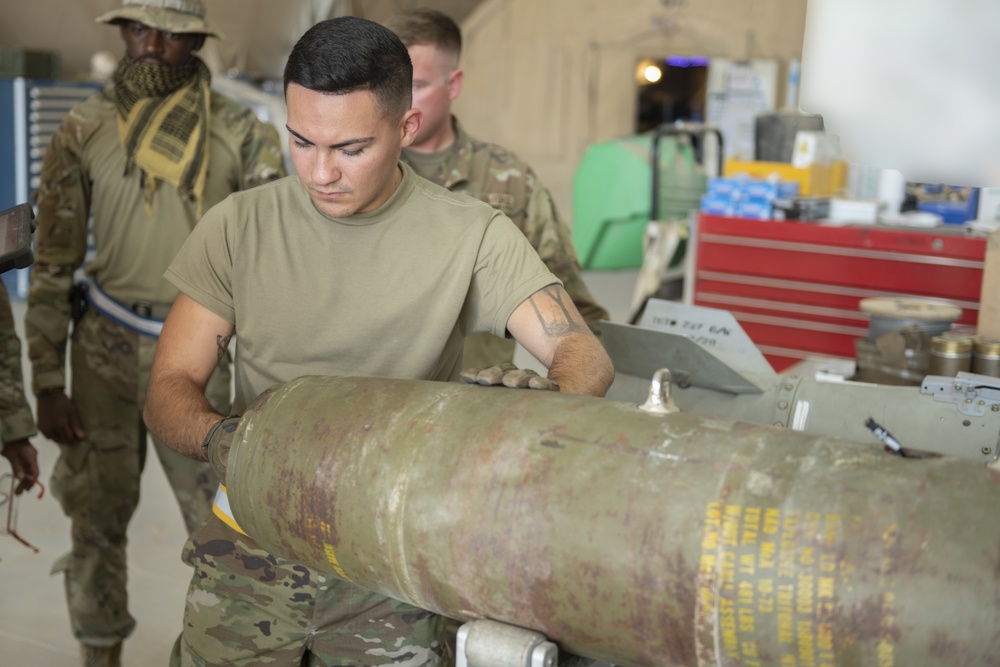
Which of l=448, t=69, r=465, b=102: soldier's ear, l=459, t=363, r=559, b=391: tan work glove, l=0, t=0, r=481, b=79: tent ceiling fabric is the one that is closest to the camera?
l=459, t=363, r=559, b=391: tan work glove

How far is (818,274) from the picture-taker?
13.3 ft

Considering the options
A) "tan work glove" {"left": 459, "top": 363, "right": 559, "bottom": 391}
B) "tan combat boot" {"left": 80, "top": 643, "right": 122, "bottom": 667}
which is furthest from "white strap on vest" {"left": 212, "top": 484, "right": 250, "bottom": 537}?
"tan combat boot" {"left": 80, "top": 643, "right": 122, "bottom": 667}

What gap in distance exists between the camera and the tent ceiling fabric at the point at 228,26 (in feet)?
24.6

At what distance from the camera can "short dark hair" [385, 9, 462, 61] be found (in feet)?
7.31

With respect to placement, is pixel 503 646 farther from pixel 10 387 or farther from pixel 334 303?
pixel 10 387

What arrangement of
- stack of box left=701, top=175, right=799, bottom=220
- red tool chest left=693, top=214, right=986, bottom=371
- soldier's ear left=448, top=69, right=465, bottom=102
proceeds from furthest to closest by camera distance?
stack of box left=701, top=175, right=799, bottom=220 < red tool chest left=693, top=214, right=986, bottom=371 < soldier's ear left=448, top=69, right=465, bottom=102

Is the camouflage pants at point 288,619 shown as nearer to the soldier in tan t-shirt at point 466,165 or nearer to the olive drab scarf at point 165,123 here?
the soldier in tan t-shirt at point 466,165

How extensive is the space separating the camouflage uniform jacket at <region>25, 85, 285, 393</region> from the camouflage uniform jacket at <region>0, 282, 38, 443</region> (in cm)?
26

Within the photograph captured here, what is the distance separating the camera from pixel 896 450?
3.10 ft

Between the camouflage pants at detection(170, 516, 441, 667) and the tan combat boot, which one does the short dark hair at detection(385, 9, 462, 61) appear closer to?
the camouflage pants at detection(170, 516, 441, 667)

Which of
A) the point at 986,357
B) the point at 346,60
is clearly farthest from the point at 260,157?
the point at 986,357

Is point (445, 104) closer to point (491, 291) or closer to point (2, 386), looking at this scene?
point (491, 291)

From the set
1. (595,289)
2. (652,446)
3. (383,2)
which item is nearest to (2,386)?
(652,446)

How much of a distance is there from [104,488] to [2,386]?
1.54ft
